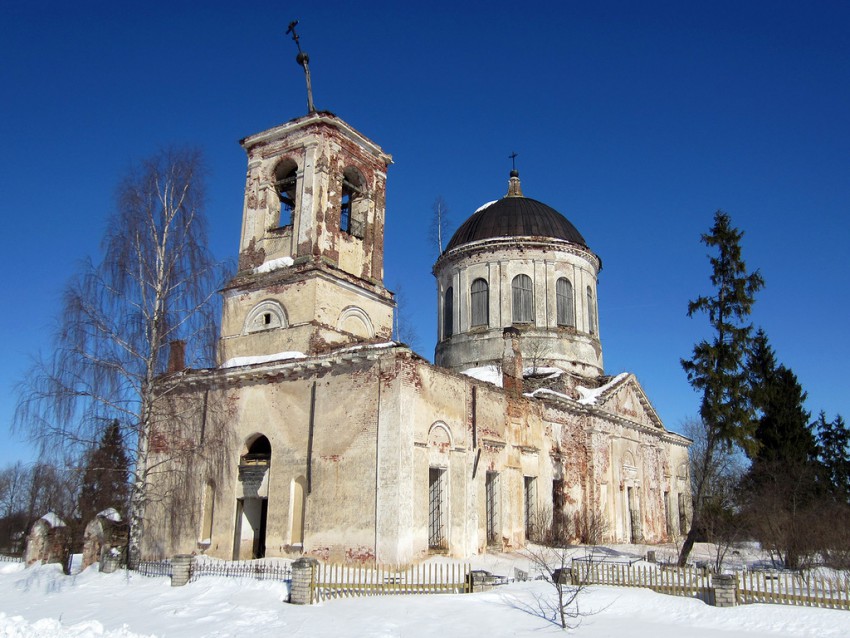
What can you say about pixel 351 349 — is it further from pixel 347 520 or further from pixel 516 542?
pixel 516 542

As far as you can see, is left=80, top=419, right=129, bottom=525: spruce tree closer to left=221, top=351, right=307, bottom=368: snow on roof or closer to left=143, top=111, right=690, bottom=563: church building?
left=143, top=111, right=690, bottom=563: church building

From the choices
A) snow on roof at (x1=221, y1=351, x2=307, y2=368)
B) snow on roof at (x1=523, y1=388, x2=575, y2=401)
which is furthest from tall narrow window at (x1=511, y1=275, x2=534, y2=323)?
snow on roof at (x1=221, y1=351, x2=307, y2=368)

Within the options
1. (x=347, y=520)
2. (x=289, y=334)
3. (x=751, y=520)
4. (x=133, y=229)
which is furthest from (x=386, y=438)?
(x=751, y=520)

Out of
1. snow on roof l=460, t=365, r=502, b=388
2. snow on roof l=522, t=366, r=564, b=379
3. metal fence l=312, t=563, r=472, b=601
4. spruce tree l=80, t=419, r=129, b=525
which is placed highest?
snow on roof l=522, t=366, r=564, b=379

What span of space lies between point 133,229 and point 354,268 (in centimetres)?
599

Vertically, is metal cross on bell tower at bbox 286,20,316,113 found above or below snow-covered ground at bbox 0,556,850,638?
above

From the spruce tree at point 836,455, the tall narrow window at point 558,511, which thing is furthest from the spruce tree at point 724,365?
the spruce tree at point 836,455

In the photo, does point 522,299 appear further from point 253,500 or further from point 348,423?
point 253,500

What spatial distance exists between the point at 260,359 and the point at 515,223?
529 inches

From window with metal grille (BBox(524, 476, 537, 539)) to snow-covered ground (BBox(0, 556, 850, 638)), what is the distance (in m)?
6.49

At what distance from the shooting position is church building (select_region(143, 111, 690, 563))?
1584 cm

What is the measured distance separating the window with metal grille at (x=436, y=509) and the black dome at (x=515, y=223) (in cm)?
1315

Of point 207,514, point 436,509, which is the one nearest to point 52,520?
point 207,514

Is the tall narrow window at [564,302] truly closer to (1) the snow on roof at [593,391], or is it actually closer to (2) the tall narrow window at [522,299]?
(2) the tall narrow window at [522,299]
